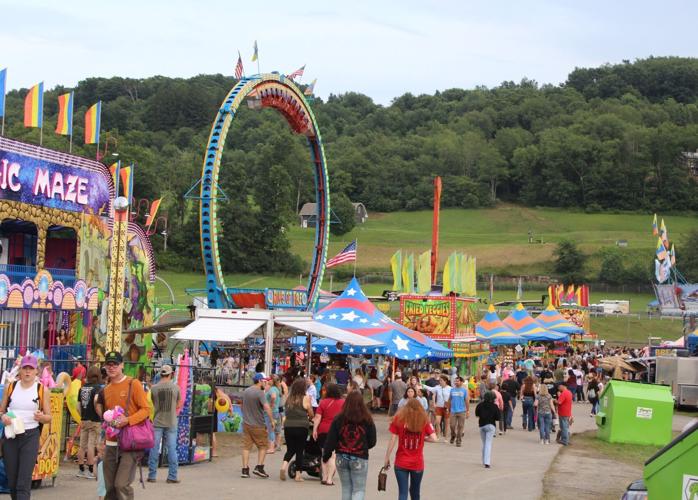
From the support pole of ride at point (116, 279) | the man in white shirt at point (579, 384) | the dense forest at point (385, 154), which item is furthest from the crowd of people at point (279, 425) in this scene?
the dense forest at point (385, 154)

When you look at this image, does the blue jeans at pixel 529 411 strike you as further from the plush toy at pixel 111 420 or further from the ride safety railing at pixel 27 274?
the plush toy at pixel 111 420

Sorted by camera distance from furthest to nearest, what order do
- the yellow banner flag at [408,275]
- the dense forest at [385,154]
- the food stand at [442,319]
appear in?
the dense forest at [385,154], the yellow banner flag at [408,275], the food stand at [442,319]

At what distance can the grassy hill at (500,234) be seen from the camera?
98.4 m

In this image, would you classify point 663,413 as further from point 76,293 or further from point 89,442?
point 76,293

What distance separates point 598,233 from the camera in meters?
112

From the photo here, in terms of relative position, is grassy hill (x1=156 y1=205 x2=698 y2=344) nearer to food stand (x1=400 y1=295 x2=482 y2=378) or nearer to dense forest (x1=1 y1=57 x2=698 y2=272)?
dense forest (x1=1 y1=57 x2=698 y2=272)

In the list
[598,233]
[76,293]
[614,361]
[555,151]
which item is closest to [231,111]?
[76,293]

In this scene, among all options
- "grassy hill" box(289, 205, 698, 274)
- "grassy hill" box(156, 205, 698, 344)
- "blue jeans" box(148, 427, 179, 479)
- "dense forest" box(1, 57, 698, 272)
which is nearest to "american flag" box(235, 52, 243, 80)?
"blue jeans" box(148, 427, 179, 479)

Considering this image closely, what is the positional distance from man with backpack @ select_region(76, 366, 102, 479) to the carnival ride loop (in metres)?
10.5

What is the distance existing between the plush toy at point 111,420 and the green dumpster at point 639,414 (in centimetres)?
1535

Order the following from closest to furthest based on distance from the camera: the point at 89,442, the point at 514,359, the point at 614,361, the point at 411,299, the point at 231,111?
1. the point at 89,442
2. the point at 231,111
3. the point at 411,299
4. the point at 614,361
5. the point at 514,359

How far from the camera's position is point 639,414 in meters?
22.0

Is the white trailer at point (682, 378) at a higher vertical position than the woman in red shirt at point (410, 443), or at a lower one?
lower

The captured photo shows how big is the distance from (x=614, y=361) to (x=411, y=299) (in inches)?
410
